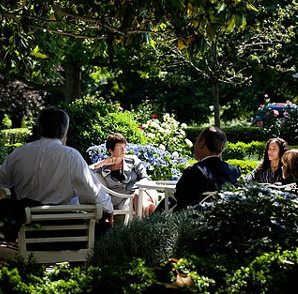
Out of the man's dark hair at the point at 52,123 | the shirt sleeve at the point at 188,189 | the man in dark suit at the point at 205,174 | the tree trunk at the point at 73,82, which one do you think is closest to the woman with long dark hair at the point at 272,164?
the man in dark suit at the point at 205,174

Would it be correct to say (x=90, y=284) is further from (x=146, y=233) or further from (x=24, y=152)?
(x=24, y=152)

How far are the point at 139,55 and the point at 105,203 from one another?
1571cm

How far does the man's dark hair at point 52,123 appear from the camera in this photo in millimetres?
5082

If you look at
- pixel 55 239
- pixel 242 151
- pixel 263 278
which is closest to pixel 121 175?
pixel 55 239

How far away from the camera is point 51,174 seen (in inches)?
195

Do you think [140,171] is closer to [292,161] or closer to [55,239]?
[292,161]

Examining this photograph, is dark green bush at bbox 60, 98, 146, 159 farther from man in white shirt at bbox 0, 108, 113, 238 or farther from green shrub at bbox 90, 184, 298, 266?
green shrub at bbox 90, 184, 298, 266

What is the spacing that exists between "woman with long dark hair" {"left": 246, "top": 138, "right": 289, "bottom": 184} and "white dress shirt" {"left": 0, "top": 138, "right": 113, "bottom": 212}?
3045 mm

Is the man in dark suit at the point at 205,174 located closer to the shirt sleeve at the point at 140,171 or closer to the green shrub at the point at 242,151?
the shirt sleeve at the point at 140,171

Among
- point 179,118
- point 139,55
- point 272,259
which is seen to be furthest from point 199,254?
point 179,118

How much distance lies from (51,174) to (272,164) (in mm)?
3380

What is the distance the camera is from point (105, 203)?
5164 millimetres

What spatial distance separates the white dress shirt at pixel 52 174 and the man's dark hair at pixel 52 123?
0.27ft

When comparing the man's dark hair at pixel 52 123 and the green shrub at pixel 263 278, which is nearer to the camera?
the green shrub at pixel 263 278
